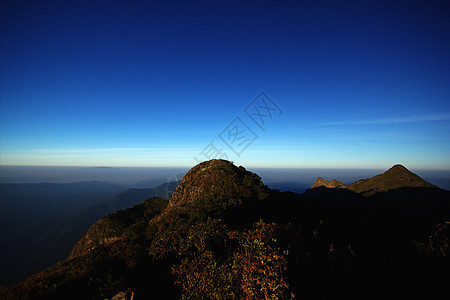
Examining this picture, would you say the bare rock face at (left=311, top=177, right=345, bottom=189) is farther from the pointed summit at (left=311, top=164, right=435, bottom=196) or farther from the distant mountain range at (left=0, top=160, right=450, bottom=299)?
the distant mountain range at (left=0, top=160, right=450, bottom=299)

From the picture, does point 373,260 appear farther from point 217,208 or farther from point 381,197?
point 381,197

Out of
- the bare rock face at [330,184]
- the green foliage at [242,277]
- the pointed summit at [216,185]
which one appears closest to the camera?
the green foliage at [242,277]

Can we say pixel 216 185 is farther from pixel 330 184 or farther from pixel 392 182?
pixel 330 184

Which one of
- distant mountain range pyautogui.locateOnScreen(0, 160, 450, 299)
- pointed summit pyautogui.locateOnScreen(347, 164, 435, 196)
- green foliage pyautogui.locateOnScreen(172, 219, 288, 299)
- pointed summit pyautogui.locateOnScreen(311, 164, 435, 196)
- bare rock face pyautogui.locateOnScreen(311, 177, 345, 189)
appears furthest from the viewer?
bare rock face pyautogui.locateOnScreen(311, 177, 345, 189)

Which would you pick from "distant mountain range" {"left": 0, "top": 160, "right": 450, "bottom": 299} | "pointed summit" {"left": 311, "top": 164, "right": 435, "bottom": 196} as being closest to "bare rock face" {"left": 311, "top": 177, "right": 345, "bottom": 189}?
"pointed summit" {"left": 311, "top": 164, "right": 435, "bottom": 196}

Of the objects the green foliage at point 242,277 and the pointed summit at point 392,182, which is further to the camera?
the pointed summit at point 392,182

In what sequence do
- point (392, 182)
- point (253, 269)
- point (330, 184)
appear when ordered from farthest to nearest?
point (330, 184), point (392, 182), point (253, 269)

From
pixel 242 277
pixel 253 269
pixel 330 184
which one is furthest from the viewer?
pixel 330 184

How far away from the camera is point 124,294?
9625 millimetres

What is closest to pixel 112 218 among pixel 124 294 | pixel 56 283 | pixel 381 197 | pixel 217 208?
pixel 217 208

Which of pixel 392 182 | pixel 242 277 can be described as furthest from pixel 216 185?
pixel 392 182

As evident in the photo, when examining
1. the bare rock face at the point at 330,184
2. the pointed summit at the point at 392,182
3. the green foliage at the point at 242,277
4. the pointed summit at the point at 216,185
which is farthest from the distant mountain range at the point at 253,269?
the bare rock face at the point at 330,184

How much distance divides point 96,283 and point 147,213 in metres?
53.9

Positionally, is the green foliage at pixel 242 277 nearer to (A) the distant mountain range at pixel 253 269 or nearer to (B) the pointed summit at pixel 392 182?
(A) the distant mountain range at pixel 253 269
